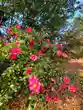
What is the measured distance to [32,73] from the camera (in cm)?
346

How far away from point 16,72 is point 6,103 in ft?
1.33

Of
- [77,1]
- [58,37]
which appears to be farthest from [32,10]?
[77,1]

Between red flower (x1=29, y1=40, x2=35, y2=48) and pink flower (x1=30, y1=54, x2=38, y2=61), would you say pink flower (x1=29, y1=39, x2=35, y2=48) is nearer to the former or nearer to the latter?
red flower (x1=29, y1=40, x2=35, y2=48)

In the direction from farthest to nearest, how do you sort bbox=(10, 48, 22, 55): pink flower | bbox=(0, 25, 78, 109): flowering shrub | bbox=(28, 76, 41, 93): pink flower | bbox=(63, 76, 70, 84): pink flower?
bbox=(63, 76, 70, 84): pink flower
bbox=(10, 48, 22, 55): pink flower
bbox=(0, 25, 78, 109): flowering shrub
bbox=(28, 76, 41, 93): pink flower

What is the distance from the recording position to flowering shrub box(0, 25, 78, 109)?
3.51m

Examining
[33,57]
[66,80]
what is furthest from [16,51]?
[66,80]

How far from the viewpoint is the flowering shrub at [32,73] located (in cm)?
351

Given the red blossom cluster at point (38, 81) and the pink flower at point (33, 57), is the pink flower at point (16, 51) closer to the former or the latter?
the red blossom cluster at point (38, 81)

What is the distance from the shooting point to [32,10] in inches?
193

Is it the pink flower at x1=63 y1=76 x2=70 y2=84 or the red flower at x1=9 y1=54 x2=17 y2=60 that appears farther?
the pink flower at x1=63 y1=76 x2=70 y2=84

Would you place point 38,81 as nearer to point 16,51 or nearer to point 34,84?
point 34,84

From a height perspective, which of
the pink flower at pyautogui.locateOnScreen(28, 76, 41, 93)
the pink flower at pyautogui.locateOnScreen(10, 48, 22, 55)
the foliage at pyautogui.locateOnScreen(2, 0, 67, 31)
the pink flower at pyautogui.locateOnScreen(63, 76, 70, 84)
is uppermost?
the foliage at pyautogui.locateOnScreen(2, 0, 67, 31)

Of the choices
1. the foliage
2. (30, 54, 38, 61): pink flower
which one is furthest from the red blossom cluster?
the foliage

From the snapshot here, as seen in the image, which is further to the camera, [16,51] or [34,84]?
[16,51]
